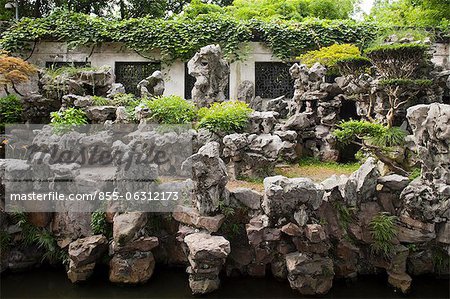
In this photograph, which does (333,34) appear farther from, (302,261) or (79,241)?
(79,241)

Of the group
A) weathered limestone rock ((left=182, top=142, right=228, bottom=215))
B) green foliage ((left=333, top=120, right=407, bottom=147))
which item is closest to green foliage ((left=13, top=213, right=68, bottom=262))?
weathered limestone rock ((left=182, top=142, right=228, bottom=215))

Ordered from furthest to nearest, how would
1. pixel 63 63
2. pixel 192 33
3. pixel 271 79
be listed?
pixel 271 79 < pixel 63 63 < pixel 192 33

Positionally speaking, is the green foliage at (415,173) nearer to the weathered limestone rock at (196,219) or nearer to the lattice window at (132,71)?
the weathered limestone rock at (196,219)

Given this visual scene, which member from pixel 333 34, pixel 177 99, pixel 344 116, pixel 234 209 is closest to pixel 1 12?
pixel 177 99

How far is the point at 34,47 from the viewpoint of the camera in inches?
578

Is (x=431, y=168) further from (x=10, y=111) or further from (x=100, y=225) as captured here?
(x=10, y=111)

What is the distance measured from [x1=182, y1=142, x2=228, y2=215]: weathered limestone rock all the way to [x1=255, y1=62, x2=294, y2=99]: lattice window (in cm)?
918

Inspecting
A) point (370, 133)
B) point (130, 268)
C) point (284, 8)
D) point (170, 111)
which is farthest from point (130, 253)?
point (284, 8)

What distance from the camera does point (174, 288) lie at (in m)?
6.15

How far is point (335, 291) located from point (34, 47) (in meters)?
13.6

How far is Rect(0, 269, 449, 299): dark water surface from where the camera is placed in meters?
5.96

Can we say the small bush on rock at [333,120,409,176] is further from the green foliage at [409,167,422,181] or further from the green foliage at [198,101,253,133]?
the green foliage at [198,101,253,133]

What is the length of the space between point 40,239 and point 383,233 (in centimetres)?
562

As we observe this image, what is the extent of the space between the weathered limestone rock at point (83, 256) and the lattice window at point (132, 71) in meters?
9.58
